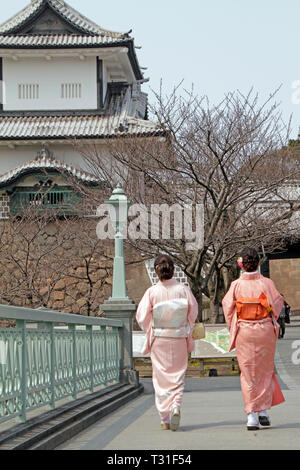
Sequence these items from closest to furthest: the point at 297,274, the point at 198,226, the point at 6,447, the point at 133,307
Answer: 1. the point at 6,447
2. the point at 133,307
3. the point at 198,226
4. the point at 297,274

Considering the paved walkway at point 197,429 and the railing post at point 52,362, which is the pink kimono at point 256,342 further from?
the railing post at point 52,362

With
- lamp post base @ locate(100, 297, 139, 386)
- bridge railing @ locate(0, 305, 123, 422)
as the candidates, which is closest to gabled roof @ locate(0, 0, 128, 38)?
lamp post base @ locate(100, 297, 139, 386)

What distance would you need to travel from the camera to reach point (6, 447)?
588 centimetres

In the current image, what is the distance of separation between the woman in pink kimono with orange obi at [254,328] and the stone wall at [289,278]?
171 feet

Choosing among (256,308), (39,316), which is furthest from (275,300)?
(39,316)

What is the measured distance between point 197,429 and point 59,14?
2982cm

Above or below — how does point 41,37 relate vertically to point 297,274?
above

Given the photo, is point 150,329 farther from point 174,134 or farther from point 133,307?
point 174,134

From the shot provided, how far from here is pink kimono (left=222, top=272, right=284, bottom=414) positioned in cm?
823

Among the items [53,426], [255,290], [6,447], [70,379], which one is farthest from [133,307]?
[6,447]

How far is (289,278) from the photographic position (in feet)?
197

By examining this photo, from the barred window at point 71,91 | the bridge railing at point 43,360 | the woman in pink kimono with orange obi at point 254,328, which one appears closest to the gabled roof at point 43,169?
the barred window at point 71,91

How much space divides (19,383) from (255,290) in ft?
9.10

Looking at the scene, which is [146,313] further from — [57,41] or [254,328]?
[57,41]
